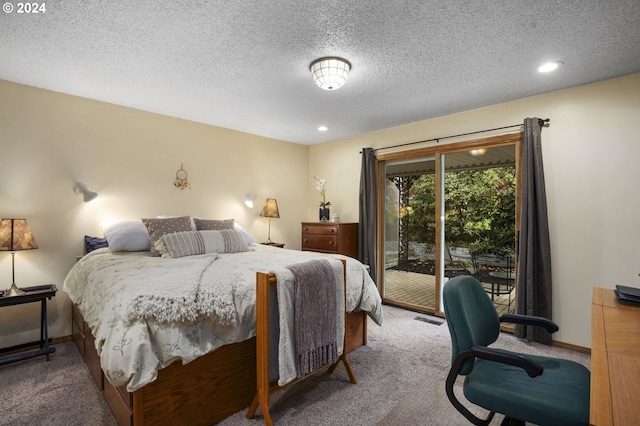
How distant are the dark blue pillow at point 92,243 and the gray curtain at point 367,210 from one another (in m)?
3.09

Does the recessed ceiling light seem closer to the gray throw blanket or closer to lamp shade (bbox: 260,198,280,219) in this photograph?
the gray throw blanket

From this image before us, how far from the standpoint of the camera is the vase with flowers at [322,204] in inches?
188

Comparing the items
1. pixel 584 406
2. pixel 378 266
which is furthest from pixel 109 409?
pixel 378 266

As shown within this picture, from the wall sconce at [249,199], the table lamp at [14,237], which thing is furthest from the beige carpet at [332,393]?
the wall sconce at [249,199]

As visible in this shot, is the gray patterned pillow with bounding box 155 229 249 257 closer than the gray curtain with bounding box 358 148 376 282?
Yes

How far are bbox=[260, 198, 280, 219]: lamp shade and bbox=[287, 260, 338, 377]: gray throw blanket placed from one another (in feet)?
8.33

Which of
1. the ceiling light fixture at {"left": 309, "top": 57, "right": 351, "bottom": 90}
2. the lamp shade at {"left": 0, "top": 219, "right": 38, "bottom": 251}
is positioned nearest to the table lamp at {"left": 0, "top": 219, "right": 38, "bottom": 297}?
the lamp shade at {"left": 0, "top": 219, "right": 38, "bottom": 251}

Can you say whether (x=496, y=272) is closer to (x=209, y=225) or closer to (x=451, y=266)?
(x=451, y=266)

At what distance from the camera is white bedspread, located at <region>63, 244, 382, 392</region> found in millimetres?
1451

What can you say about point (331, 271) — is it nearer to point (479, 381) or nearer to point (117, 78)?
point (479, 381)

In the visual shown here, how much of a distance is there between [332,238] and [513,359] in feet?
10.3

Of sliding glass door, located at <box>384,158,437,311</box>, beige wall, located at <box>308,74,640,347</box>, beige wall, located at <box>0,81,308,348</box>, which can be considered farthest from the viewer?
sliding glass door, located at <box>384,158,437,311</box>

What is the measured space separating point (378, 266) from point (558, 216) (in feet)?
7.14

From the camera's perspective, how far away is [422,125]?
3961 mm
